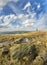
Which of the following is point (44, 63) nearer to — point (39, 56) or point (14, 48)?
point (39, 56)

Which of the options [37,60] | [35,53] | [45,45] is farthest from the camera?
[45,45]

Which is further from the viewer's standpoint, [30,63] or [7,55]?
[7,55]

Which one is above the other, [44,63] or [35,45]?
[35,45]

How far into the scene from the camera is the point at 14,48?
1970 centimetres

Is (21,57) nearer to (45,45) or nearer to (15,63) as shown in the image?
(15,63)

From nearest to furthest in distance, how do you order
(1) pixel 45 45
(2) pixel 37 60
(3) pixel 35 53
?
(2) pixel 37 60, (3) pixel 35 53, (1) pixel 45 45

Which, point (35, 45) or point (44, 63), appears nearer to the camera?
point (44, 63)

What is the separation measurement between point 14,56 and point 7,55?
2.93ft

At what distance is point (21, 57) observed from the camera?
18969 millimetres

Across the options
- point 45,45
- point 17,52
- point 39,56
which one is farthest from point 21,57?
point 45,45

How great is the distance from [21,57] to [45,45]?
3.85m

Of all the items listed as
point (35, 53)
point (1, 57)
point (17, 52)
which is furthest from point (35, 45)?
point (1, 57)

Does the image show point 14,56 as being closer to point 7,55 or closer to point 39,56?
point 7,55

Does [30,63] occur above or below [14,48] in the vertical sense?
below
